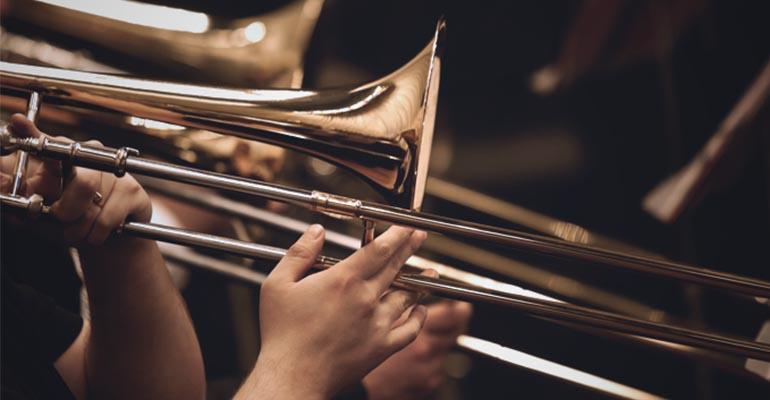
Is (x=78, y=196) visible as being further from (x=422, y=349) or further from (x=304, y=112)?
(x=422, y=349)

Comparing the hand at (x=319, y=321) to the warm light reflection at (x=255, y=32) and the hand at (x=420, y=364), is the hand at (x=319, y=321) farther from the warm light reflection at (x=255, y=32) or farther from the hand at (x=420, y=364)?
the warm light reflection at (x=255, y=32)

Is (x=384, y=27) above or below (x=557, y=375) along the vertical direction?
above

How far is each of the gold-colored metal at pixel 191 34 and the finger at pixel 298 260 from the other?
858 millimetres

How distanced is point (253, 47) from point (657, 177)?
1.37 m

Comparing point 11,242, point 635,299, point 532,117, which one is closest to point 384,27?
point 532,117

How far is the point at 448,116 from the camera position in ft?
8.39

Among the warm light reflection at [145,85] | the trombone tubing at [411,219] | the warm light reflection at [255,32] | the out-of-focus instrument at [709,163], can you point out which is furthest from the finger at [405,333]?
the warm light reflection at [255,32]

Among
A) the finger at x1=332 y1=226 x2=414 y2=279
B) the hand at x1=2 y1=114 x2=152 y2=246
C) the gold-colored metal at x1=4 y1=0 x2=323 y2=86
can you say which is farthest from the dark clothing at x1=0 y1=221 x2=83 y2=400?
the gold-colored metal at x1=4 y1=0 x2=323 y2=86

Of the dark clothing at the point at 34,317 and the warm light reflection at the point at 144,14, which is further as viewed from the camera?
the warm light reflection at the point at 144,14

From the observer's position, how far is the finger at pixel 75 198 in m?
0.72

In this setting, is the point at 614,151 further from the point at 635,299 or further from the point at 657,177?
the point at 635,299

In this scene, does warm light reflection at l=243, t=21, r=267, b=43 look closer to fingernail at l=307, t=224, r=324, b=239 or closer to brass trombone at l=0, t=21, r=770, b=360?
brass trombone at l=0, t=21, r=770, b=360

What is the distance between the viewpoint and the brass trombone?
72 centimetres

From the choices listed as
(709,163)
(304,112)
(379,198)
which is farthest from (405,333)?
(379,198)
